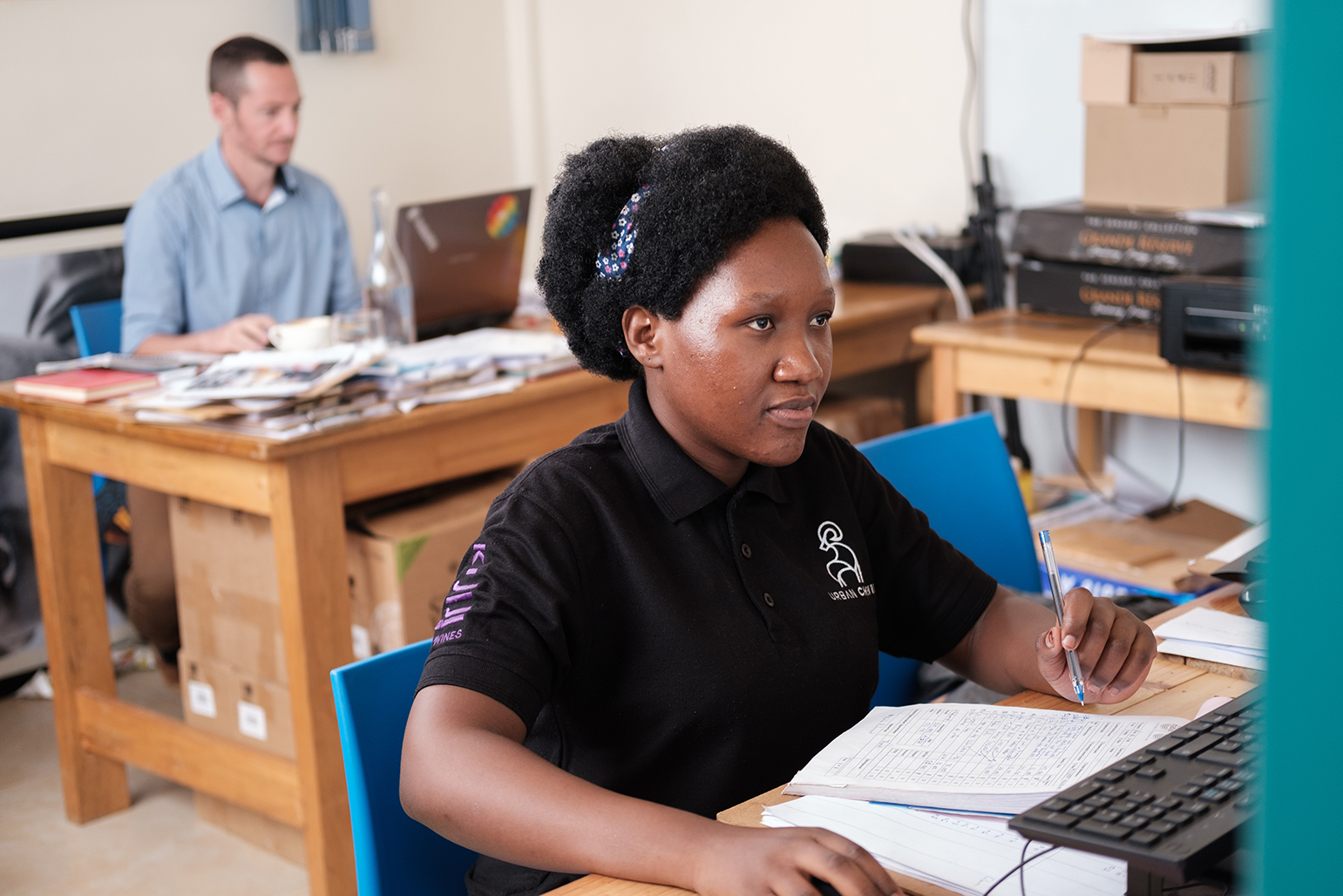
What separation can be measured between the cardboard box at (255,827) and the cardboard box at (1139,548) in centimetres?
142

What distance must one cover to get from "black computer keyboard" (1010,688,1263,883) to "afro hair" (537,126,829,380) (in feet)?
1.63

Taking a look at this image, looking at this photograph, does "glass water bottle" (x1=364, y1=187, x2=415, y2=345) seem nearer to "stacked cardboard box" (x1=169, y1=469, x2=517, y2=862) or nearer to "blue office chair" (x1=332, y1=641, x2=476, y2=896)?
"stacked cardboard box" (x1=169, y1=469, x2=517, y2=862)

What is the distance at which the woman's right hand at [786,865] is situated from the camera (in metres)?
0.75

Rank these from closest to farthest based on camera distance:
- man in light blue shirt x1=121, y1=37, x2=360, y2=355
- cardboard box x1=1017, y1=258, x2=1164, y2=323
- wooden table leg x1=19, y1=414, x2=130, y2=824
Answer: wooden table leg x1=19, y1=414, x2=130, y2=824 < cardboard box x1=1017, y1=258, x2=1164, y2=323 < man in light blue shirt x1=121, y1=37, x2=360, y2=355

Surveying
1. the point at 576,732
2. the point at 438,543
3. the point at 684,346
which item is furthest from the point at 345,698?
the point at 438,543

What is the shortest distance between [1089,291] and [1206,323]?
0.42m

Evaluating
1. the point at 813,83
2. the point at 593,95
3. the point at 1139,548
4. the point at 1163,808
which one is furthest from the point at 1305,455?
the point at 593,95

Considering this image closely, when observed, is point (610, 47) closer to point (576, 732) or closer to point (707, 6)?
point (707, 6)

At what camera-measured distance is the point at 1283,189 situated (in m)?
0.35

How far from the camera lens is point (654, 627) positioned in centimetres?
105

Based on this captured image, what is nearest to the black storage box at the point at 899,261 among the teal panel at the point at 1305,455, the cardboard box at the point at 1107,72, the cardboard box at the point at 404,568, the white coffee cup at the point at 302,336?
the cardboard box at the point at 1107,72

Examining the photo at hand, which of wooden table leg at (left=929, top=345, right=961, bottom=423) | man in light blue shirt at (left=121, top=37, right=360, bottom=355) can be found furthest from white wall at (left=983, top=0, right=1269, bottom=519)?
man in light blue shirt at (left=121, top=37, right=360, bottom=355)

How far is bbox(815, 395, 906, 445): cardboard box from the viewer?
10.1 feet

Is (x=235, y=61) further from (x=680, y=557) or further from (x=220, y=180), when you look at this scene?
(x=680, y=557)
